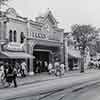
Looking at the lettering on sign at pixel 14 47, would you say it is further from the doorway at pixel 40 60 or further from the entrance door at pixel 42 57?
the entrance door at pixel 42 57

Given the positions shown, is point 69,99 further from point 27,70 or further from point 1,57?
point 27,70

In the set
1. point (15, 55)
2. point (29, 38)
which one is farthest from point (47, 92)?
point (29, 38)

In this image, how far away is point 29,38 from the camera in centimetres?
3047

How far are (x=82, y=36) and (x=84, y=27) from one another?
1.82 metres

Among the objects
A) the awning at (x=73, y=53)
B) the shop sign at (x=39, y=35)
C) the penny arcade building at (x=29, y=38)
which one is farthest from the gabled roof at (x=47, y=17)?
the awning at (x=73, y=53)

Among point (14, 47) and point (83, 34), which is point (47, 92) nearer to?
point (14, 47)

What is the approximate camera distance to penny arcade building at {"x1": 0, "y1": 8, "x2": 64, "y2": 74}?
2727 centimetres

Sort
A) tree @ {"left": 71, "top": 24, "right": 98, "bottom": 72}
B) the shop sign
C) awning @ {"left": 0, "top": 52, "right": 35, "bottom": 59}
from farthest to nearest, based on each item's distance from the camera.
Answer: tree @ {"left": 71, "top": 24, "right": 98, "bottom": 72}, the shop sign, awning @ {"left": 0, "top": 52, "right": 35, "bottom": 59}

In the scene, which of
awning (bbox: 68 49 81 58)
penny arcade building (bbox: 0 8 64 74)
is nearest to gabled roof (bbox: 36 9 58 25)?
penny arcade building (bbox: 0 8 64 74)

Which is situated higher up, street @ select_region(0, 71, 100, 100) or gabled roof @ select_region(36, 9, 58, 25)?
gabled roof @ select_region(36, 9, 58, 25)

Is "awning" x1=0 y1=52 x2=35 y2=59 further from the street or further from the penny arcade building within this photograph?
the street

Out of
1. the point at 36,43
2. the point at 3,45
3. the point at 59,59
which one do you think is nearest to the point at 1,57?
the point at 3,45

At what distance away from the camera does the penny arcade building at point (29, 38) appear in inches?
1073

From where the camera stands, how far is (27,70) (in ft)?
99.2
